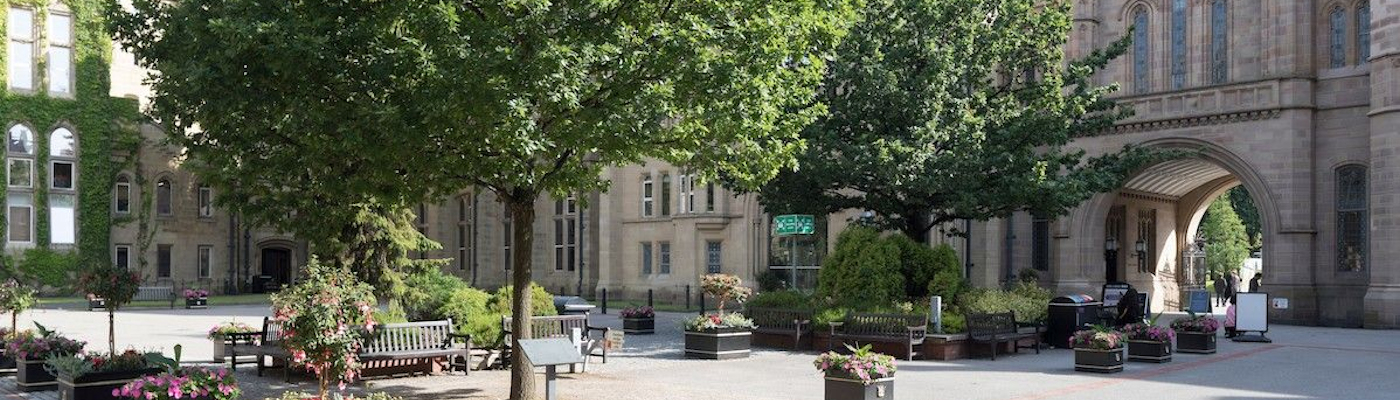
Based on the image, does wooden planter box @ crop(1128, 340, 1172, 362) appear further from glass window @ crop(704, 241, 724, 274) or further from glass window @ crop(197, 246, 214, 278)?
glass window @ crop(197, 246, 214, 278)

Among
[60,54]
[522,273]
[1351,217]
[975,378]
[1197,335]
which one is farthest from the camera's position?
[60,54]

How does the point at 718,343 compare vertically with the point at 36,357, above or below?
below

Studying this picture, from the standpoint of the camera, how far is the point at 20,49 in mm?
44062

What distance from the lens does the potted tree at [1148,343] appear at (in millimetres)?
18875

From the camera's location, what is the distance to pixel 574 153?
12.6m

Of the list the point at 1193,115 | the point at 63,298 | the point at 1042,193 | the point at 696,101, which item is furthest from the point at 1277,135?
the point at 63,298

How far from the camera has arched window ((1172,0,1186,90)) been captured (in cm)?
3547

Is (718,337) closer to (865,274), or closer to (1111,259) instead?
(865,274)

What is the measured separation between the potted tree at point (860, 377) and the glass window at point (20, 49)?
137 feet

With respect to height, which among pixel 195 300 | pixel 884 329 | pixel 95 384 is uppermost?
pixel 95 384

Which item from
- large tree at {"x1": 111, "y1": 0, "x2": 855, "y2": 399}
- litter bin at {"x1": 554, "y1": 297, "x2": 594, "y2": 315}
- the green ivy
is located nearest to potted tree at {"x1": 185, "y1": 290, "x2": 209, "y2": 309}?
the green ivy

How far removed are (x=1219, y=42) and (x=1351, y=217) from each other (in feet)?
21.3

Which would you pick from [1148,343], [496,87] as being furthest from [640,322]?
[496,87]

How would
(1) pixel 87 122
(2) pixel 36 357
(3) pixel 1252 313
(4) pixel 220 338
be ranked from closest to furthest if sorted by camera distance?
(2) pixel 36 357, (4) pixel 220 338, (3) pixel 1252 313, (1) pixel 87 122
